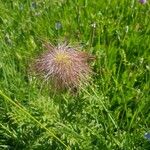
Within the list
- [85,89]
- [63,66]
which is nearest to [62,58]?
[63,66]

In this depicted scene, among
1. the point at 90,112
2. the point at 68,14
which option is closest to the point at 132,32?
the point at 68,14

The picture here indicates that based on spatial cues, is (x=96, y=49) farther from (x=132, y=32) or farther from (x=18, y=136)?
(x=18, y=136)

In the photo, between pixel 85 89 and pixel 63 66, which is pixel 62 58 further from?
pixel 85 89

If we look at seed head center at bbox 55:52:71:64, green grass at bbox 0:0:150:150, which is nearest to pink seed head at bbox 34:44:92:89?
seed head center at bbox 55:52:71:64

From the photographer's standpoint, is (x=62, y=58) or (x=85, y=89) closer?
(x=62, y=58)

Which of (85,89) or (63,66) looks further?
(85,89)

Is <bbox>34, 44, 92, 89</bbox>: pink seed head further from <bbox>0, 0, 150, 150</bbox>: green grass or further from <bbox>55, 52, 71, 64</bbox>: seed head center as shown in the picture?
<bbox>0, 0, 150, 150</bbox>: green grass

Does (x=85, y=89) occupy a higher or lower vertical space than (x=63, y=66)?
lower

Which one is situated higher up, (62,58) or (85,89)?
(62,58)
